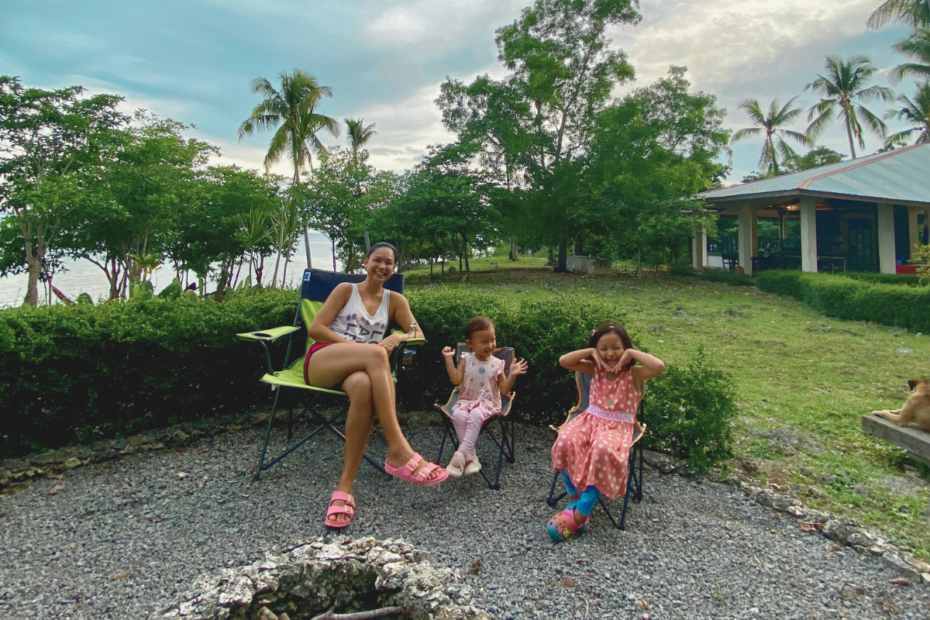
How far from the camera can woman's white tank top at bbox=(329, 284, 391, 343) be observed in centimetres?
306

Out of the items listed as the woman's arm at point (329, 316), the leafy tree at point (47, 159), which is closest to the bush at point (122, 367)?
the woman's arm at point (329, 316)

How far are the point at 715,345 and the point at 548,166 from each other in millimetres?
14399

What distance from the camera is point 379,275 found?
10.3 feet

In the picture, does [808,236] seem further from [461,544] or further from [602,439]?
[461,544]

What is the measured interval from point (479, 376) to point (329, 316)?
893 millimetres

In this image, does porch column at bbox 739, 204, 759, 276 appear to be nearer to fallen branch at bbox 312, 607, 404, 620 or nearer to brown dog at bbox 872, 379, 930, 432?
brown dog at bbox 872, 379, 930, 432

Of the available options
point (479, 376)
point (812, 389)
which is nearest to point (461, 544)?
point (479, 376)

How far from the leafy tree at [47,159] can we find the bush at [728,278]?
16987 millimetres

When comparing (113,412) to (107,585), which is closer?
(107,585)

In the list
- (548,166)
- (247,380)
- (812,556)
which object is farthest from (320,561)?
(548,166)

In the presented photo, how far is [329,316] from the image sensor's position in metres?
3.00

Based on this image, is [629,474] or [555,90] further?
[555,90]

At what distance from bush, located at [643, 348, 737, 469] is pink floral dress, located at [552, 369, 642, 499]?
2.08 feet

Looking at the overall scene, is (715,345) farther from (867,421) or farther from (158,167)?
(158,167)
